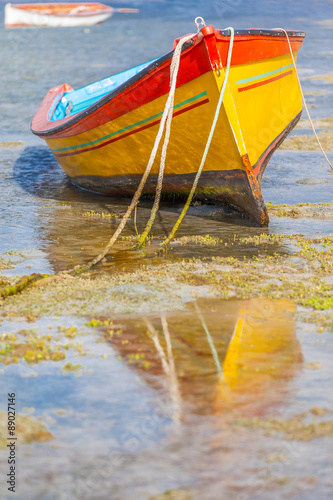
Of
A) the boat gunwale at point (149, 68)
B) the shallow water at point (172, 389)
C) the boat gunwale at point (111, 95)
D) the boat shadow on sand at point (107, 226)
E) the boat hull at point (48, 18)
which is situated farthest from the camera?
the boat hull at point (48, 18)

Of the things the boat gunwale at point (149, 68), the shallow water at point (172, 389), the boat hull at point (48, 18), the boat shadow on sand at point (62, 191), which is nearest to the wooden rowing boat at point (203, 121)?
the boat gunwale at point (149, 68)

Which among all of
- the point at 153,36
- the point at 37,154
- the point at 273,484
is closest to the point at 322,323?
the point at 273,484

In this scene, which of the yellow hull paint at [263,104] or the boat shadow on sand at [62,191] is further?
the boat shadow on sand at [62,191]

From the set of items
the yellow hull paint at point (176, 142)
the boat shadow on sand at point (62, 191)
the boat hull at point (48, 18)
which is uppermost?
the yellow hull paint at point (176, 142)

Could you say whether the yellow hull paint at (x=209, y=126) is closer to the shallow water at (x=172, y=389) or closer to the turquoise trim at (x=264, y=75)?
the turquoise trim at (x=264, y=75)

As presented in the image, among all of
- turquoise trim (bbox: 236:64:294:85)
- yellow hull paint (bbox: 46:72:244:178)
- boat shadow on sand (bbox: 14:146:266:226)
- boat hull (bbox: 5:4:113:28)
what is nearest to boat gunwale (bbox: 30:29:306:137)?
yellow hull paint (bbox: 46:72:244:178)

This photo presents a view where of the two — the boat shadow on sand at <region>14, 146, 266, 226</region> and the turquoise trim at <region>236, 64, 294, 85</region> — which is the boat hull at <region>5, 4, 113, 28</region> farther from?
the turquoise trim at <region>236, 64, 294, 85</region>

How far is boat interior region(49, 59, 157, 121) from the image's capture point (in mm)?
12191

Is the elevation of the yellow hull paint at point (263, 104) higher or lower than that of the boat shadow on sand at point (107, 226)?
higher

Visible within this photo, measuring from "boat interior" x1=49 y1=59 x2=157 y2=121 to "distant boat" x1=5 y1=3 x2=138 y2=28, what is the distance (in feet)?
128

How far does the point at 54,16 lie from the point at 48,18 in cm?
78

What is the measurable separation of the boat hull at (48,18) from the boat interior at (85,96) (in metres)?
38.9

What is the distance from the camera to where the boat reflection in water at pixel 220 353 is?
411 centimetres

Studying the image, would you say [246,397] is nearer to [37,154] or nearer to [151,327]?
[151,327]
